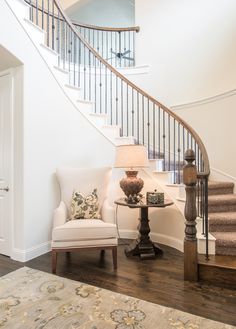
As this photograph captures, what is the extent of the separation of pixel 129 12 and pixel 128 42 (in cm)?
156

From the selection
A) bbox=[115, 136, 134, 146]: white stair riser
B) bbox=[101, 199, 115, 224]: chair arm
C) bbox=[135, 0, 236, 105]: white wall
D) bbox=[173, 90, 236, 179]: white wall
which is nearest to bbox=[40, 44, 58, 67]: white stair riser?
bbox=[115, 136, 134, 146]: white stair riser

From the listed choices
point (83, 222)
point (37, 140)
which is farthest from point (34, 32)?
point (83, 222)

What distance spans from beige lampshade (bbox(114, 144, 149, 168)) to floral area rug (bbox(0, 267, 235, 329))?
4.62ft

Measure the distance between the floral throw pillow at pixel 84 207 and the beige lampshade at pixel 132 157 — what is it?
57 cm

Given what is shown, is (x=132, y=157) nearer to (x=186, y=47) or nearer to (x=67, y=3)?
(x=186, y=47)

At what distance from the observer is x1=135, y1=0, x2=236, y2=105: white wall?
4195 mm

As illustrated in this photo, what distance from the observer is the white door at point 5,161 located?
2914mm

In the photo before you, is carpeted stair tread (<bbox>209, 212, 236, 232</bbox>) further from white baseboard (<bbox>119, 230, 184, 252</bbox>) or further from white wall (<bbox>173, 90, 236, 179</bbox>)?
white wall (<bbox>173, 90, 236, 179</bbox>)

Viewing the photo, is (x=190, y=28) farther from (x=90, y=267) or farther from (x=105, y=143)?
(x=90, y=267)

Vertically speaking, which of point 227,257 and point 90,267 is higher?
point 227,257

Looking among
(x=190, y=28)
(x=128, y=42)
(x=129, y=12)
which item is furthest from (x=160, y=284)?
(x=129, y=12)

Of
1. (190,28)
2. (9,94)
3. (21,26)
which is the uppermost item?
(190,28)

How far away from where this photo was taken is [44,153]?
3068 millimetres

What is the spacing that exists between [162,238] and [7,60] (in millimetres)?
3062
